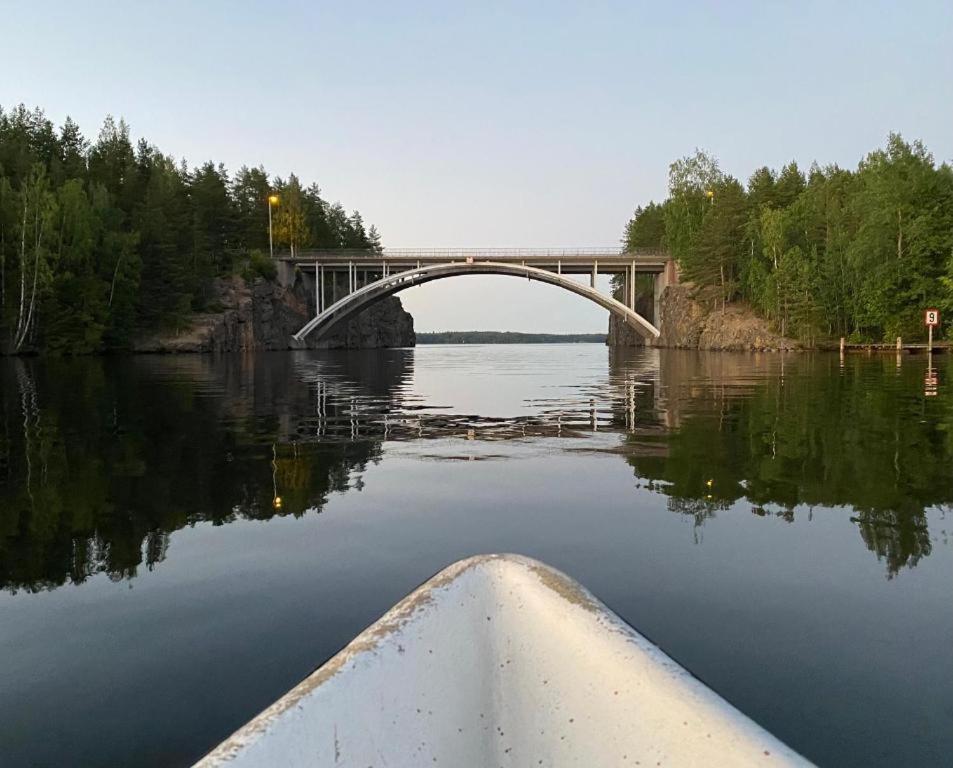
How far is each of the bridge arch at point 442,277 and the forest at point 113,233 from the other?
30.5 feet

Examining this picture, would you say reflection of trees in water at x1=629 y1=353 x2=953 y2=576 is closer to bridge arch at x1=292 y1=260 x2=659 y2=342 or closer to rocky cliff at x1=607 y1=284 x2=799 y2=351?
rocky cliff at x1=607 y1=284 x2=799 y2=351

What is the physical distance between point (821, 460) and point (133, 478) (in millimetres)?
7213

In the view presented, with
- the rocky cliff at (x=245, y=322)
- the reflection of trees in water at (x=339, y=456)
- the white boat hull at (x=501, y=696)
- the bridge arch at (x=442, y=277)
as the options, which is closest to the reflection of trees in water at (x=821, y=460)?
the reflection of trees in water at (x=339, y=456)

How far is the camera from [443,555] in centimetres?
499

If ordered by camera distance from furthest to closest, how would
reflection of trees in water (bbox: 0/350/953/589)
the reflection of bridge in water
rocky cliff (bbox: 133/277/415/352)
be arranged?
rocky cliff (bbox: 133/277/415/352), the reflection of bridge in water, reflection of trees in water (bbox: 0/350/953/589)

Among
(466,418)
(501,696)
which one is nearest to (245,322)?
(466,418)

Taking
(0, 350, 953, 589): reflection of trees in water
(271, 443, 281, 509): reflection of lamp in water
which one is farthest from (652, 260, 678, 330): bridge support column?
(271, 443, 281, 509): reflection of lamp in water

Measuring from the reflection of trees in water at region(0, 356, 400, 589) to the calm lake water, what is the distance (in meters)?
0.04

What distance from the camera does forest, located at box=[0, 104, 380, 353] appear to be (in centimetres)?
4728

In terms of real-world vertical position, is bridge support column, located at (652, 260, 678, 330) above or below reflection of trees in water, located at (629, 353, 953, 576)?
above

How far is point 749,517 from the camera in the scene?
5.91 metres

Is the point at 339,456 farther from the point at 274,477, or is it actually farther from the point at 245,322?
the point at 245,322

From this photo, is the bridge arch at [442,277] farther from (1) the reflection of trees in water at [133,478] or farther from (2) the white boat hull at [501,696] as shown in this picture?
(2) the white boat hull at [501,696]

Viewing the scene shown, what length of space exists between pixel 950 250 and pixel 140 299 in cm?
5683
